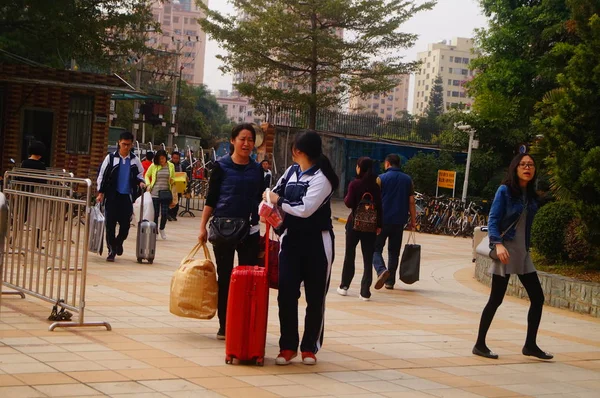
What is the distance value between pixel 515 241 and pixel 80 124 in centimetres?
1973

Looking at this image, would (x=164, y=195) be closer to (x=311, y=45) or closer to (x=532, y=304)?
(x=532, y=304)

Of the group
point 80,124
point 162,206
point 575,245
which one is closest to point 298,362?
point 575,245

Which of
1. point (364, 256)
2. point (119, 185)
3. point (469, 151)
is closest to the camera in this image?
point (364, 256)

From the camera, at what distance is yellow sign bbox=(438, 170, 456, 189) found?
34.4 m

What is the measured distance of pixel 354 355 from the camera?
25.5ft

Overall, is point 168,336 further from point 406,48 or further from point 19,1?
point 406,48

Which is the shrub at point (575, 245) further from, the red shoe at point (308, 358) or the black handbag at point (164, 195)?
the black handbag at point (164, 195)

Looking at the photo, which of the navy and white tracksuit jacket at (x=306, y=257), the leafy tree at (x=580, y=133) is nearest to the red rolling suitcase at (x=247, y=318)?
the navy and white tracksuit jacket at (x=306, y=257)

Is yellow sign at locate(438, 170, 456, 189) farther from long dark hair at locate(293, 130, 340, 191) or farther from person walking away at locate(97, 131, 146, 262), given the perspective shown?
long dark hair at locate(293, 130, 340, 191)

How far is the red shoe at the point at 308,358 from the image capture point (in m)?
7.14

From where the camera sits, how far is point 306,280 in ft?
23.9

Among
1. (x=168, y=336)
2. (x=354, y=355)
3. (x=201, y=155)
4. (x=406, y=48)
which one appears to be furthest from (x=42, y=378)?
(x=406, y=48)

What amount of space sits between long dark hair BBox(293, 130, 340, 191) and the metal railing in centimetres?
3419

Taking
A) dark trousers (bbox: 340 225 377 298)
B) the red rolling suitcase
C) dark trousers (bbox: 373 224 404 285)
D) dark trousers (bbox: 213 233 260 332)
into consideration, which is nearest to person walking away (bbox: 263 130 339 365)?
the red rolling suitcase
